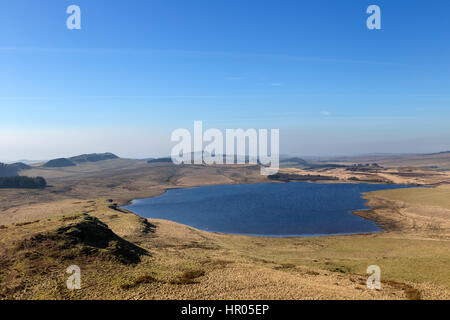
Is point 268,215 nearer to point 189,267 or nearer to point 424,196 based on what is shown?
point 424,196

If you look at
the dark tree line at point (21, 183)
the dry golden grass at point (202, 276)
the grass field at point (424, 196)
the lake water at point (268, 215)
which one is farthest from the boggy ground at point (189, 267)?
the dark tree line at point (21, 183)

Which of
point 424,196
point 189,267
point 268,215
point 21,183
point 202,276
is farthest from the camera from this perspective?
point 21,183

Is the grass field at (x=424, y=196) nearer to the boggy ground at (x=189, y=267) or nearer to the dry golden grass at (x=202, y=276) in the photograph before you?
the boggy ground at (x=189, y=267)

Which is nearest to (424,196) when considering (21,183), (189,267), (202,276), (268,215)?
(268,215)

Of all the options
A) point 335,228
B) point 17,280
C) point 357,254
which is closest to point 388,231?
point 335,228

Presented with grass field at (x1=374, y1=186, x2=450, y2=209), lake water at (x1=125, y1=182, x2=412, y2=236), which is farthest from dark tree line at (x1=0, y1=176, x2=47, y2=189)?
grass field at (x1=374, y1=186, x2=450, y2=209)

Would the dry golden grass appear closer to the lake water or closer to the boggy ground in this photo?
the boggy ground

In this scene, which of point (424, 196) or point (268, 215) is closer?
point (268, 215)
